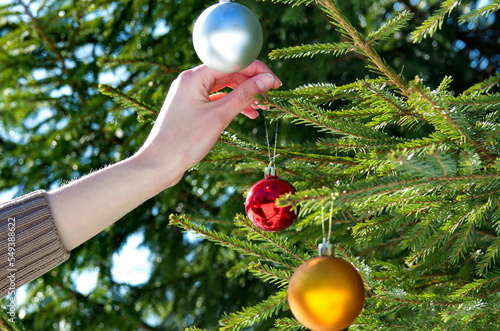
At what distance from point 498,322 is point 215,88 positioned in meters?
0.83

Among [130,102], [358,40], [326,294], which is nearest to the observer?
[326,294]

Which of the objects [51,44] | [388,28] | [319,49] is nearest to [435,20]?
[388,28]

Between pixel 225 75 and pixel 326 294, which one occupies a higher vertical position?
pixel 225 75

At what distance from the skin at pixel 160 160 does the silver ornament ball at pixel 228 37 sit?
93 millimetres

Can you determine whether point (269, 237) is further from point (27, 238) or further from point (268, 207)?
point (27, 238)

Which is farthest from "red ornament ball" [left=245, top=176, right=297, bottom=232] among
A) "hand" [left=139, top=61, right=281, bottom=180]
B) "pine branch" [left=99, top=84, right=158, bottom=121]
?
"pine branch" [left=99, top=84, right=158, bottom=121]

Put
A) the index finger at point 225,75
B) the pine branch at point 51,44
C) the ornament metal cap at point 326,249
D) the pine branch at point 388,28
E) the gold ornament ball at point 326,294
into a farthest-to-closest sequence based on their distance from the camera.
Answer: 1. the pine branch at point 51,44
2. the index finger at point 225,75
3. the pine branch at point 388,28
4. the ornament metal cap at point 326,249
5. the gold ornament ball at point 326,294

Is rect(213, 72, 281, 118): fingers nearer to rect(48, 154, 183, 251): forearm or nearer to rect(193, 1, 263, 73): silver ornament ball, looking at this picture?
rect(193, 1, 263, 73): silver ornament ball

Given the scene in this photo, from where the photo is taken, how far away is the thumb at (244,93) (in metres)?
1.38

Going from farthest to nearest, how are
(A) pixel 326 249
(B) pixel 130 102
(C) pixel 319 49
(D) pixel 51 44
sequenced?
(D) pixel 51 44 → (B) pixel 130 102 → (C) pixel 319 49 → (A) pixel 326 249

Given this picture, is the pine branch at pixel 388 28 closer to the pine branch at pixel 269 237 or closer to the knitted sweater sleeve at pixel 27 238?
the pine branch at pixel 269 237

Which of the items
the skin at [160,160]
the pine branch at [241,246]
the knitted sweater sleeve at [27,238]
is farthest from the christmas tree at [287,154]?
the knitted sweater sleeve at [27,238]

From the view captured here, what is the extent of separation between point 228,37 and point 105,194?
1.44 feet

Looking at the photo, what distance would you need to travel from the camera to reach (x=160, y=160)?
136 cm
